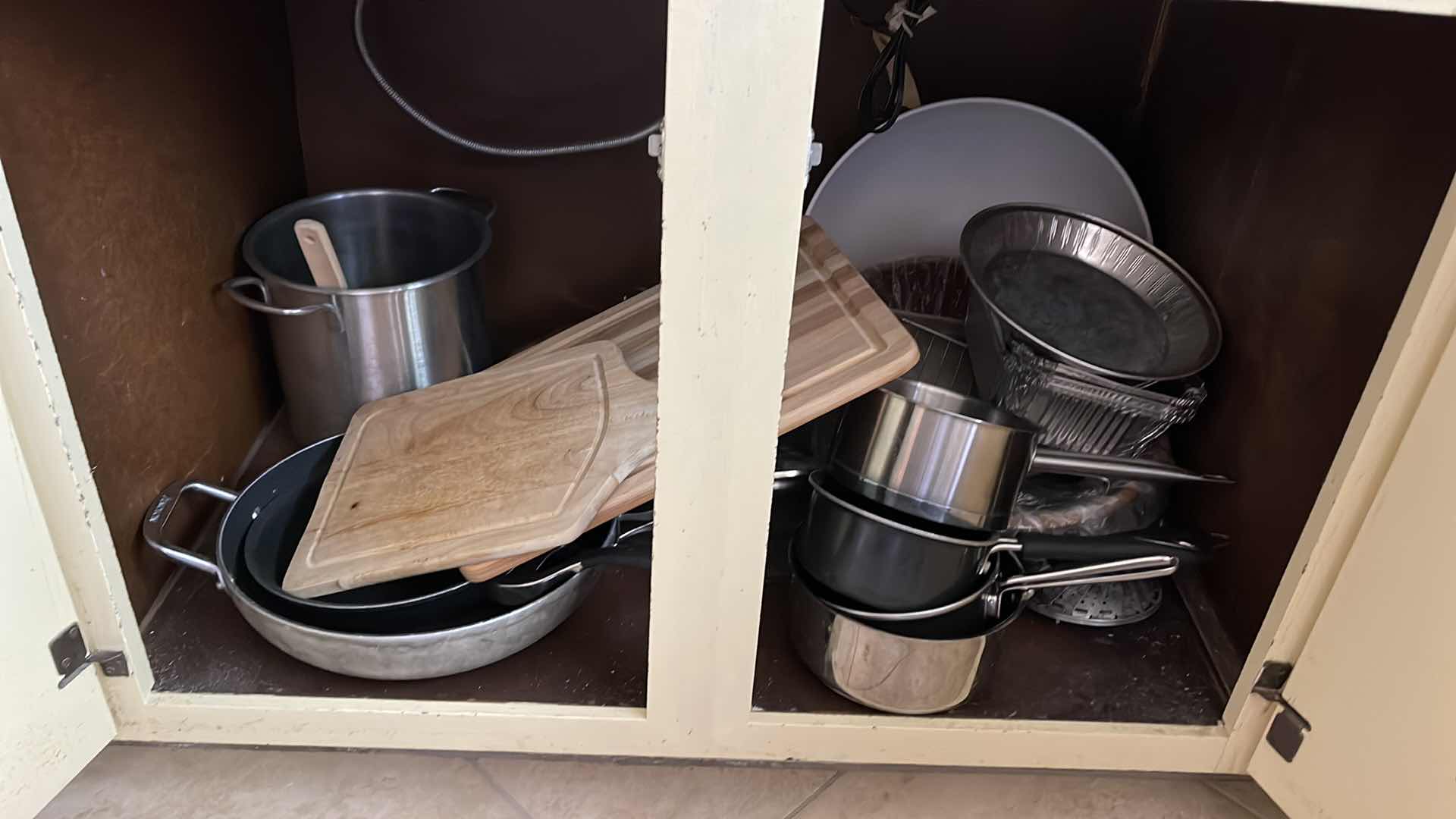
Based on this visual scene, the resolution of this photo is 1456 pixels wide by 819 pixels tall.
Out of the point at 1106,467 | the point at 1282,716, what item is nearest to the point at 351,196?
the point at 1106,467

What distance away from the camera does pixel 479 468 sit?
2.75 feet

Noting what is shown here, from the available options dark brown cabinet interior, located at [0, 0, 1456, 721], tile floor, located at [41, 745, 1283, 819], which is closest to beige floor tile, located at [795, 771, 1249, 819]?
tile floor, located at [41, 745, 1283, 819]

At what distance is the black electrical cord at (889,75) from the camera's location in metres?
0.92

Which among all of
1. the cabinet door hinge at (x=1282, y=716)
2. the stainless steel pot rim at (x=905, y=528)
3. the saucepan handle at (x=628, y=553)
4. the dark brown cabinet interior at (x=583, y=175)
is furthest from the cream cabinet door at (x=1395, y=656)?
the saucepan handle at (x=628, y=553)

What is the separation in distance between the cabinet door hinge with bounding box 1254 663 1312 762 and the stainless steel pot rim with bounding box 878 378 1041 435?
0.83ft

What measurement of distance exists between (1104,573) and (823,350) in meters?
0.29

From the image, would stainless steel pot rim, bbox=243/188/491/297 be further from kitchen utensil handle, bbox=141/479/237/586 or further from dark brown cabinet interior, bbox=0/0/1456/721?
kitchen utensil handle, bbox=141/479/237/586

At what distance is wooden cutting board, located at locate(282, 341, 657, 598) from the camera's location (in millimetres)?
781

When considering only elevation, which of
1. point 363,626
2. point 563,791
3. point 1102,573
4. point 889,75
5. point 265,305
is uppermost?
point 889,75

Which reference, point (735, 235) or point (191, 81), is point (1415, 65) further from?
point (191, 81)

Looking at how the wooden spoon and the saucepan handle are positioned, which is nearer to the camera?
the saucepan handle

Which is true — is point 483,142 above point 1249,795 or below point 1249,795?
above

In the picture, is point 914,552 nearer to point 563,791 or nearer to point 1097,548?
point 1097,548

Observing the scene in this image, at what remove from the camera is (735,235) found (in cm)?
58
